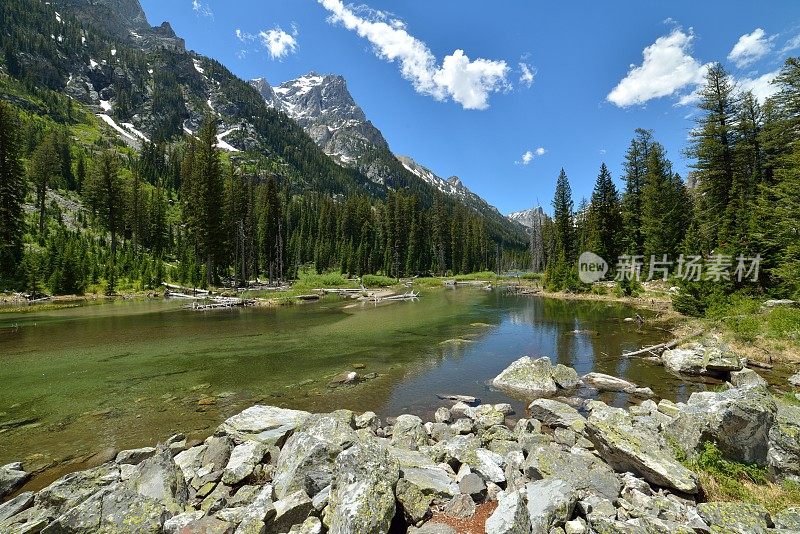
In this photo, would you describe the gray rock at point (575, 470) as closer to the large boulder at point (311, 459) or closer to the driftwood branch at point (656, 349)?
the large boulder at point (311, 459)

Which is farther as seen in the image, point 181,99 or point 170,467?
point 181,99

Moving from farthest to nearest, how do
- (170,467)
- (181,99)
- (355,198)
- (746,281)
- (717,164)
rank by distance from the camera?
1. (181,99)
2. (355,198)
3. (717,164)
4. (746,281)
5. (170,467)

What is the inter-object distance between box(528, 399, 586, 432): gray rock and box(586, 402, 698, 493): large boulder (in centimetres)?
155

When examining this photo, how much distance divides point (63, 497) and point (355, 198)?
10178cm

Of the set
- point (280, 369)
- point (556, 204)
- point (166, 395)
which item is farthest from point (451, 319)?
point (556, 204)

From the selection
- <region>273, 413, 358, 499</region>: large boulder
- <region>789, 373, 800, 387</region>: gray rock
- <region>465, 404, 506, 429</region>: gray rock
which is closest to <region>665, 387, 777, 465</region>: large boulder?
<region>465, 404, 506, 429</region>: gray rock

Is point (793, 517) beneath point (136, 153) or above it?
beneath

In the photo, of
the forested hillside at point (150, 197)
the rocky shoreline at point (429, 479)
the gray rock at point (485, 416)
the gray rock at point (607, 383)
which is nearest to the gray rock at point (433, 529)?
the rocky shoreline at point (429, 479)

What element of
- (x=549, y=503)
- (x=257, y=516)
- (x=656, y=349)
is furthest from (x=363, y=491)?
(x=656, y=349)

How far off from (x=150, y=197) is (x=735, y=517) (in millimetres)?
107164

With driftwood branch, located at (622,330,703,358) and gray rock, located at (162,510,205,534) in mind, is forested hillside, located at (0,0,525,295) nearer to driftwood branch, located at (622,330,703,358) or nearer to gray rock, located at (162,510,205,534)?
driftwood branch, located at (622,330,703,358)

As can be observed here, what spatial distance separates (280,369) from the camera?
15961 mm

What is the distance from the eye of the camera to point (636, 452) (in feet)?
21.2

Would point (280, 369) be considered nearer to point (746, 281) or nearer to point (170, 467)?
point (170, 467)
